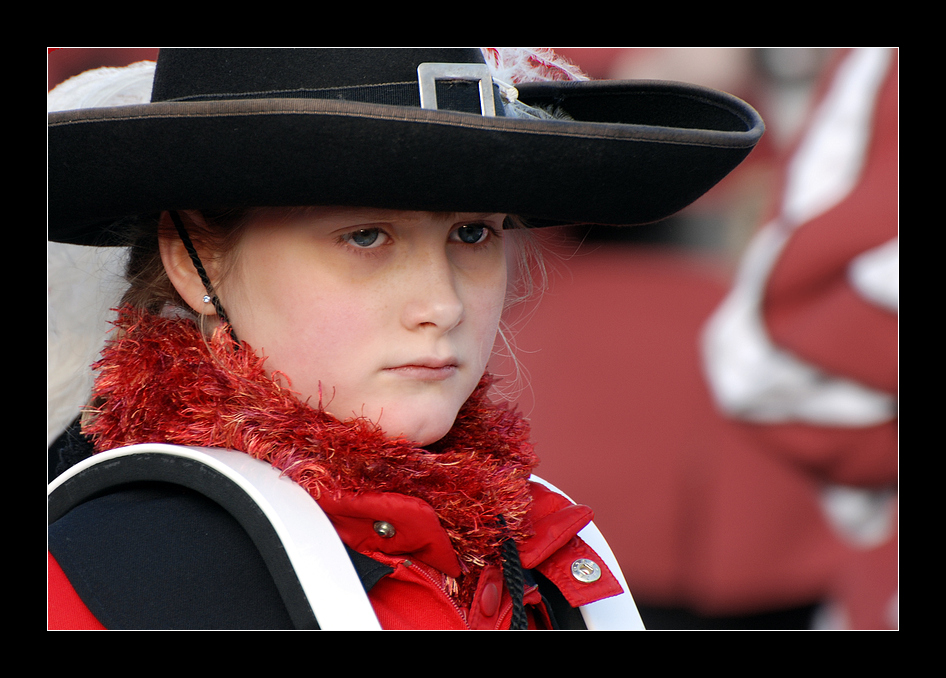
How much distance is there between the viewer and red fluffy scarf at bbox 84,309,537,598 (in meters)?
1.01

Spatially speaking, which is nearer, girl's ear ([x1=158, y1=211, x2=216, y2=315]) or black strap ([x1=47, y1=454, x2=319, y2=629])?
black strap ([x1=47, y1=454, x2=319, y2=629])

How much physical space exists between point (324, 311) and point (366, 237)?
0.34ft

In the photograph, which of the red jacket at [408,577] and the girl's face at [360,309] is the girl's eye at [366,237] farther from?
the red jacket at [408,577]

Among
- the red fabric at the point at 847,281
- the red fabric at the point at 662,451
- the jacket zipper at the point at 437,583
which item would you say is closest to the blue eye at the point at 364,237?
the jacket zipper at the point at 437,583

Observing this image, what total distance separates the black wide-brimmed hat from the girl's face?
0.06m

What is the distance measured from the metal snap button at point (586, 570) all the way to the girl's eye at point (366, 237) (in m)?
0.54

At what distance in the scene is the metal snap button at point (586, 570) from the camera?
1.16 meters

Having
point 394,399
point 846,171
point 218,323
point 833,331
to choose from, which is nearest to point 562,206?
point 394,399

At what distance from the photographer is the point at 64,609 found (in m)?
0.95

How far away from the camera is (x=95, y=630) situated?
937 millimetres

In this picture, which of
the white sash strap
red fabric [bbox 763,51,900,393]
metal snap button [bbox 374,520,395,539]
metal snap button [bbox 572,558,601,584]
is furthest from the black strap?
red fabric [bbox 763,51,900,393]

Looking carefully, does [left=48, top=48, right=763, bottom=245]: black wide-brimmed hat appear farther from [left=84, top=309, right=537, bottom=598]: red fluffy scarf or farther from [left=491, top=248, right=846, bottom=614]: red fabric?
[left=491, top=248, right=846, bottom=614]: red fabric

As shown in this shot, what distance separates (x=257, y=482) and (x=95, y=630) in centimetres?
24

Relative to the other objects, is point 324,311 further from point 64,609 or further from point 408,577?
point 64,609
